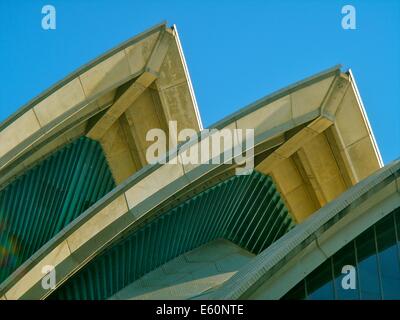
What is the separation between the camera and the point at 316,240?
18.6m

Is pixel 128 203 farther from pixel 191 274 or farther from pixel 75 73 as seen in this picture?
pixel 75 73

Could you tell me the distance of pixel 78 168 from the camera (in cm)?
2764

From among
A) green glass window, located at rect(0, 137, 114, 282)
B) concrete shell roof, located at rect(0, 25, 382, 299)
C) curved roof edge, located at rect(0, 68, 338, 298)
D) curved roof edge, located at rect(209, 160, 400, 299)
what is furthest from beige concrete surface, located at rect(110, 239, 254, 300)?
curved roof edge, located at rect(209, 160, 400, 299)

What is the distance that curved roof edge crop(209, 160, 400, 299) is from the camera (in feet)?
59.2

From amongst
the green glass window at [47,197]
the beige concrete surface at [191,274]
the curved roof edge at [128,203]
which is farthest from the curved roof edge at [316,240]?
the green glass window at [47,197]

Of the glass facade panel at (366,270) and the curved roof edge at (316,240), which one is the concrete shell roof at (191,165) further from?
the glass facade panel at (366,270)

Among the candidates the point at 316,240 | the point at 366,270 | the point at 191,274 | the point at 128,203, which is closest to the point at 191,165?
the point at 128,203

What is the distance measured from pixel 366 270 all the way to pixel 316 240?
1.13 metres

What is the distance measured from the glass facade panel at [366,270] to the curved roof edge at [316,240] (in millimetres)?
177

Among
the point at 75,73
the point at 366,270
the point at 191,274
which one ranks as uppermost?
the point at 75,73

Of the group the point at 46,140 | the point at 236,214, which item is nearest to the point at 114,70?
the point at 46,140

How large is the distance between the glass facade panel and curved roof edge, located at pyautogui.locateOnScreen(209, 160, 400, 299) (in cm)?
18
